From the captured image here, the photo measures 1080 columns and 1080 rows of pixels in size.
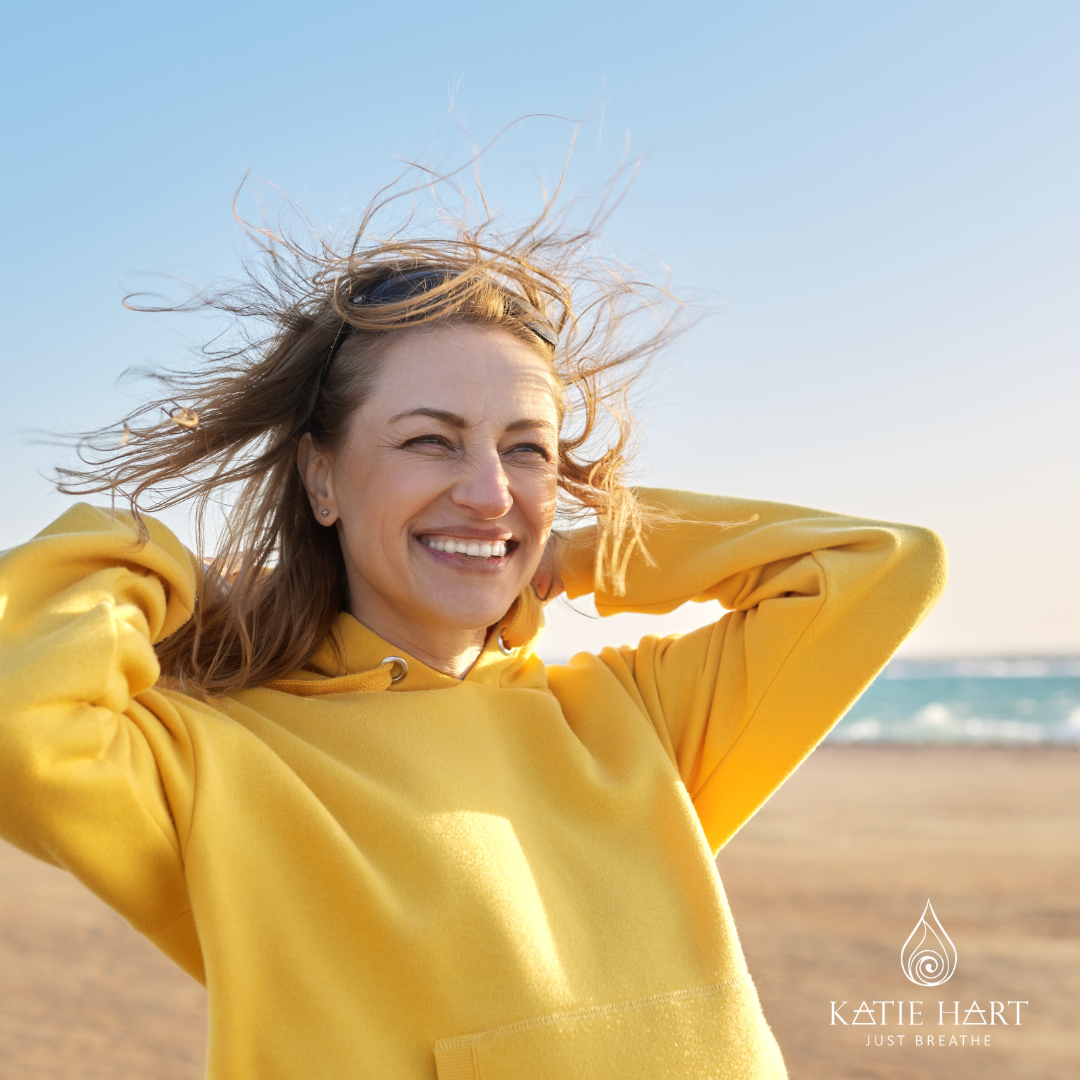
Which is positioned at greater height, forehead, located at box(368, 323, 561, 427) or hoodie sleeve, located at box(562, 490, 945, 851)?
forehead, located at box(368, 323, 561, 427)

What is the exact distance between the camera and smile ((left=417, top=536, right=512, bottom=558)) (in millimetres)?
1834

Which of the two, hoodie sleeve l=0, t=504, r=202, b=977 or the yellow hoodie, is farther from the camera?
the yellow hoodie

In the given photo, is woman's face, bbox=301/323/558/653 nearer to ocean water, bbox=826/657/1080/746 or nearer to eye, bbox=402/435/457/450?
eye, bbox=402/435/457/450

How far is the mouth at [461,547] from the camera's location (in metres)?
1.83

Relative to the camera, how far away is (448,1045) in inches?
55.5

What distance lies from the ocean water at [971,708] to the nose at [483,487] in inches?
836

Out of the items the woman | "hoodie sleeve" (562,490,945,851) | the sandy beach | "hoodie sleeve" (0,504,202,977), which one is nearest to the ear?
the woman

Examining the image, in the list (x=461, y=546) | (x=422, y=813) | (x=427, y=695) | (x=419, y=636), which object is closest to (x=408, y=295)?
(x=461, y=546)

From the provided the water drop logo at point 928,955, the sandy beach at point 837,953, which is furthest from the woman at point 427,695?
the water drop logo at point 928,955

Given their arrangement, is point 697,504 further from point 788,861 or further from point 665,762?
point 788,861

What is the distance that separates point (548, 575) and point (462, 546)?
0.44 meters

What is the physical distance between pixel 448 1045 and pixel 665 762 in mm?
650

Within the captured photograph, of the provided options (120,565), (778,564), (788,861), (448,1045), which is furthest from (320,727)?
(788,861)

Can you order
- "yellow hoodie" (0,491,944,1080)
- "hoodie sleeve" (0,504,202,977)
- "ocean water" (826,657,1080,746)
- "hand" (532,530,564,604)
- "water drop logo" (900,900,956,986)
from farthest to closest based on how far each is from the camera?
"ocean water" (826,657,1080,746) → "water drop logo" (900,900,956,986) → "hand" (532,530,564,604) → "yellow hoodie" (0,491,944,1080) → "hoodie sleeve" (0,504,202,977)
